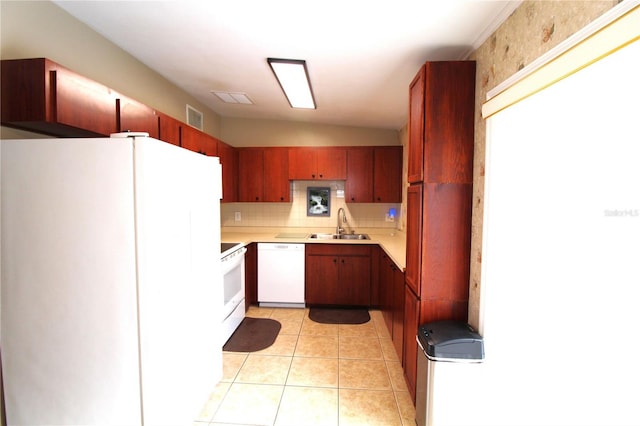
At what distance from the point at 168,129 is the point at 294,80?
117 cm

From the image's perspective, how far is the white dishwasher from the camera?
3381 mm

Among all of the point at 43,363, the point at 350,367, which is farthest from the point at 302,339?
the point at 43,363

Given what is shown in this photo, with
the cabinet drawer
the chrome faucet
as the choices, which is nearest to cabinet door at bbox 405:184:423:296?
the cabinet drawer

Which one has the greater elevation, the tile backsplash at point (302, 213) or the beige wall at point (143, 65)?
the beige wall at point (143, 65)

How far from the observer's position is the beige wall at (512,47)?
1006 millimetres

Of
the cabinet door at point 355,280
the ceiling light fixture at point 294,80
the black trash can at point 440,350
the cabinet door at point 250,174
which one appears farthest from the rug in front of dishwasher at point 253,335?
the ceiling light fixture at point 294,80

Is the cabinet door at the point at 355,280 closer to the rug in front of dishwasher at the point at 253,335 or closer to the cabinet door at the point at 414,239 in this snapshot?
the rug in front of dishwasher at the point at 253,335

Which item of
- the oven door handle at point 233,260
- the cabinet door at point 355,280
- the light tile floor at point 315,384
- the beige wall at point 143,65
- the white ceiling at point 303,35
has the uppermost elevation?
the white ceiling at point 303,35

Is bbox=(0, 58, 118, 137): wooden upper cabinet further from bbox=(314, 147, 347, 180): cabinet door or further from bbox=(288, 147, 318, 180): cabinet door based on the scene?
bbox=(314, 147, 347, 180): cabinet door

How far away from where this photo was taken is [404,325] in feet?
6.71

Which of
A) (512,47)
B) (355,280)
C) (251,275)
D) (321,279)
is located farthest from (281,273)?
(512,47)

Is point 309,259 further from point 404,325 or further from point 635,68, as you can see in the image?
point 635,68

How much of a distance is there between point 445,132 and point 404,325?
4.79ft

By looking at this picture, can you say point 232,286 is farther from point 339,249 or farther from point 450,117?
point 450,117
